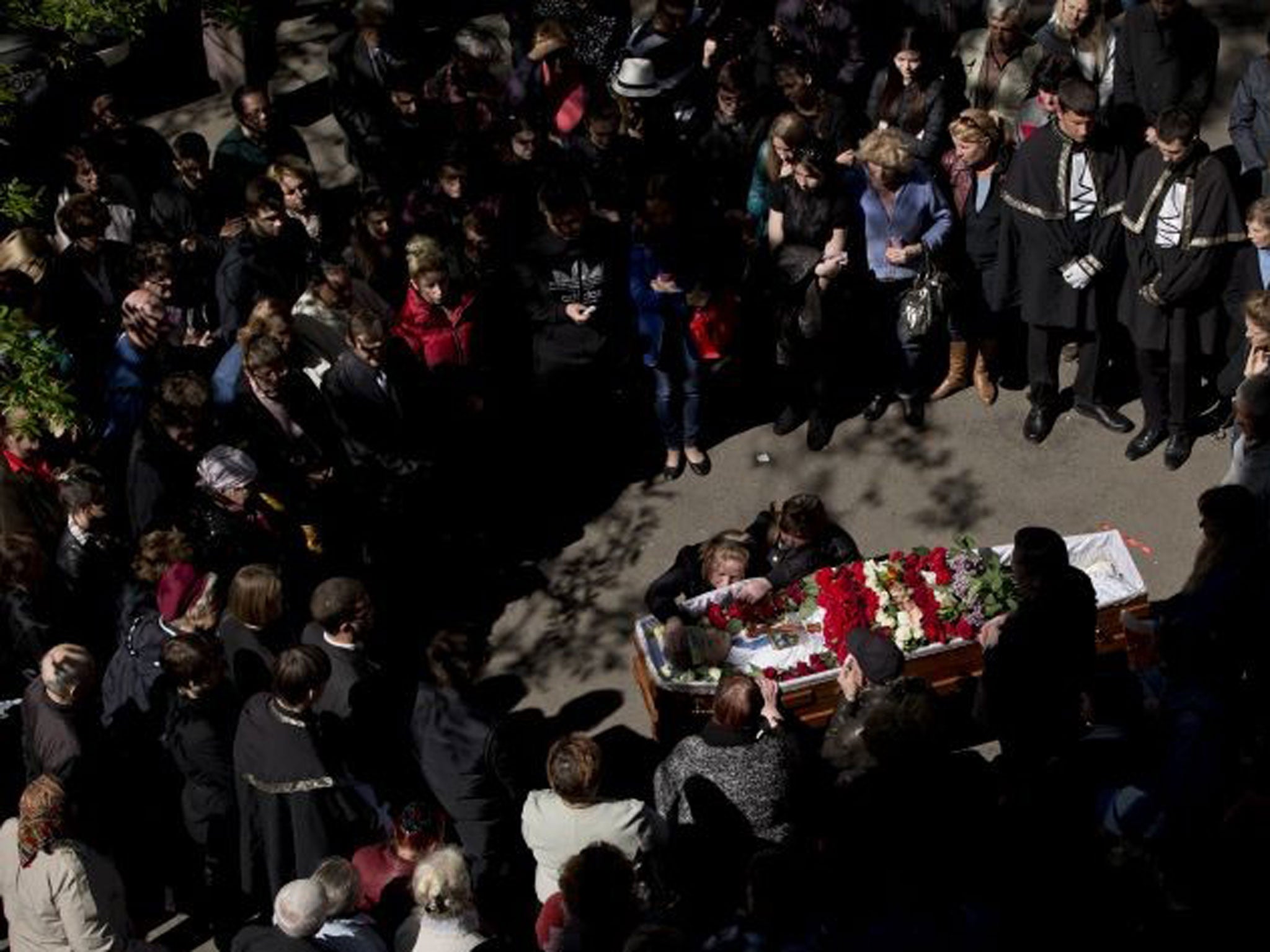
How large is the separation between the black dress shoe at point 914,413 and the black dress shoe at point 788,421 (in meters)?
0.63

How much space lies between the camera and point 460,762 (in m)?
7.91

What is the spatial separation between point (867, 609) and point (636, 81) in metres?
4.28

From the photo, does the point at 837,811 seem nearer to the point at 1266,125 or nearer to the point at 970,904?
the point at 970,904

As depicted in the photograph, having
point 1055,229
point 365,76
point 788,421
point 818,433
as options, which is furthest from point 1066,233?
point 365,76

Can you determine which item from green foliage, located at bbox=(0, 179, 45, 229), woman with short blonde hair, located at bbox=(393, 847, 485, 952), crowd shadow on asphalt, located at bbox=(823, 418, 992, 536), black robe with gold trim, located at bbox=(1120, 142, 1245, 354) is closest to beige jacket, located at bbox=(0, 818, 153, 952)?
woman with short blonde hair, located at bbox=(393, 847, 485, 952)

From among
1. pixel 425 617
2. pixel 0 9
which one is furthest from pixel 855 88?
pixel 0 9

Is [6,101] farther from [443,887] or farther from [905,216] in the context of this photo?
[905,216]

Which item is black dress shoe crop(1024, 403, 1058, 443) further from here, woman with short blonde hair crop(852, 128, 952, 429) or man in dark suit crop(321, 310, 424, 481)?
man in dark suit crop(321, 310, 424, 481)

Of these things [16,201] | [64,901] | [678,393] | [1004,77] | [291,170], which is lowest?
[678,393]

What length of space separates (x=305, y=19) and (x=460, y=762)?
31.9 feet

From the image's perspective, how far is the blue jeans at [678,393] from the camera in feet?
34.3

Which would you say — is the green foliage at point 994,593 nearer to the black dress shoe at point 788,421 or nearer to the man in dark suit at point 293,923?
the black dress shoe at point 788,421

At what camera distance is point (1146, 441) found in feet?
34.6

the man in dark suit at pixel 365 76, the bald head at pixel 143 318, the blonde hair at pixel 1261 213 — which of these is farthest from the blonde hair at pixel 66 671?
the blonde hair at pixel 1261 213
